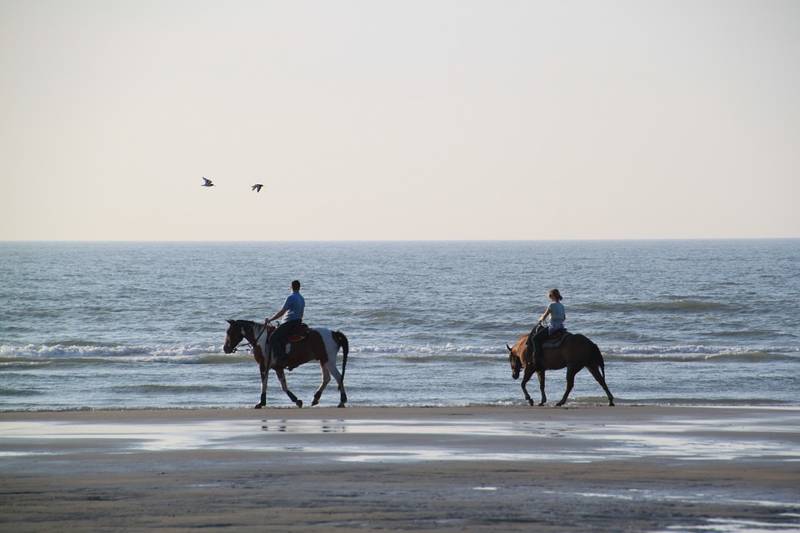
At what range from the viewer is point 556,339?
22312 mm

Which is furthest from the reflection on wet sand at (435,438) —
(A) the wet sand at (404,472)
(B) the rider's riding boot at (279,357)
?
(B) the rider's riding boot at (279,357)

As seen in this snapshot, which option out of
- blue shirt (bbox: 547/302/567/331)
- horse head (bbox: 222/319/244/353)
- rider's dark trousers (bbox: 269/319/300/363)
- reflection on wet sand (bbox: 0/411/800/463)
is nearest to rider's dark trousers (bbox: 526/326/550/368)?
blue shirt (bbox: 547/302/567/331)

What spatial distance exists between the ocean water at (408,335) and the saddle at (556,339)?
2480 millimetres

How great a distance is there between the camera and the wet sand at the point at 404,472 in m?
10.8

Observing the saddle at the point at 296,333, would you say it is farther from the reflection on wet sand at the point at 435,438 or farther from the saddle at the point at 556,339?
the saddle at the point at 556,339

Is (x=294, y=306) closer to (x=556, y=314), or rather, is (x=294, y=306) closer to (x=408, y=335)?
(x=556, y=314)

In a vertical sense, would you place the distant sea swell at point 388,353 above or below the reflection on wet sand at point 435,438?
below

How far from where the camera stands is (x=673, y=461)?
14266mm

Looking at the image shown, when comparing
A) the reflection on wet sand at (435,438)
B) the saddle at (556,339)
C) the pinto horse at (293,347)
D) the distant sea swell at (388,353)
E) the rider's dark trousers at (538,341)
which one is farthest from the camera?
the distant sea swell at (388,353)

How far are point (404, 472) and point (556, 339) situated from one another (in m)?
9.47

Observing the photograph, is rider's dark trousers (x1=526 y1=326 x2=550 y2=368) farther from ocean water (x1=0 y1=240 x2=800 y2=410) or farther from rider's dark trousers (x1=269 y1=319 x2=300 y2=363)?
rider's dark trousers (x1=269 y1=319 x2=300 y2=363)

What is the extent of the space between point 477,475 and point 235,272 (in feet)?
359

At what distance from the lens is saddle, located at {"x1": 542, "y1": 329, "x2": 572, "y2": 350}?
22281 mm

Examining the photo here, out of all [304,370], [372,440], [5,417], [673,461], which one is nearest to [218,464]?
[372,440]
